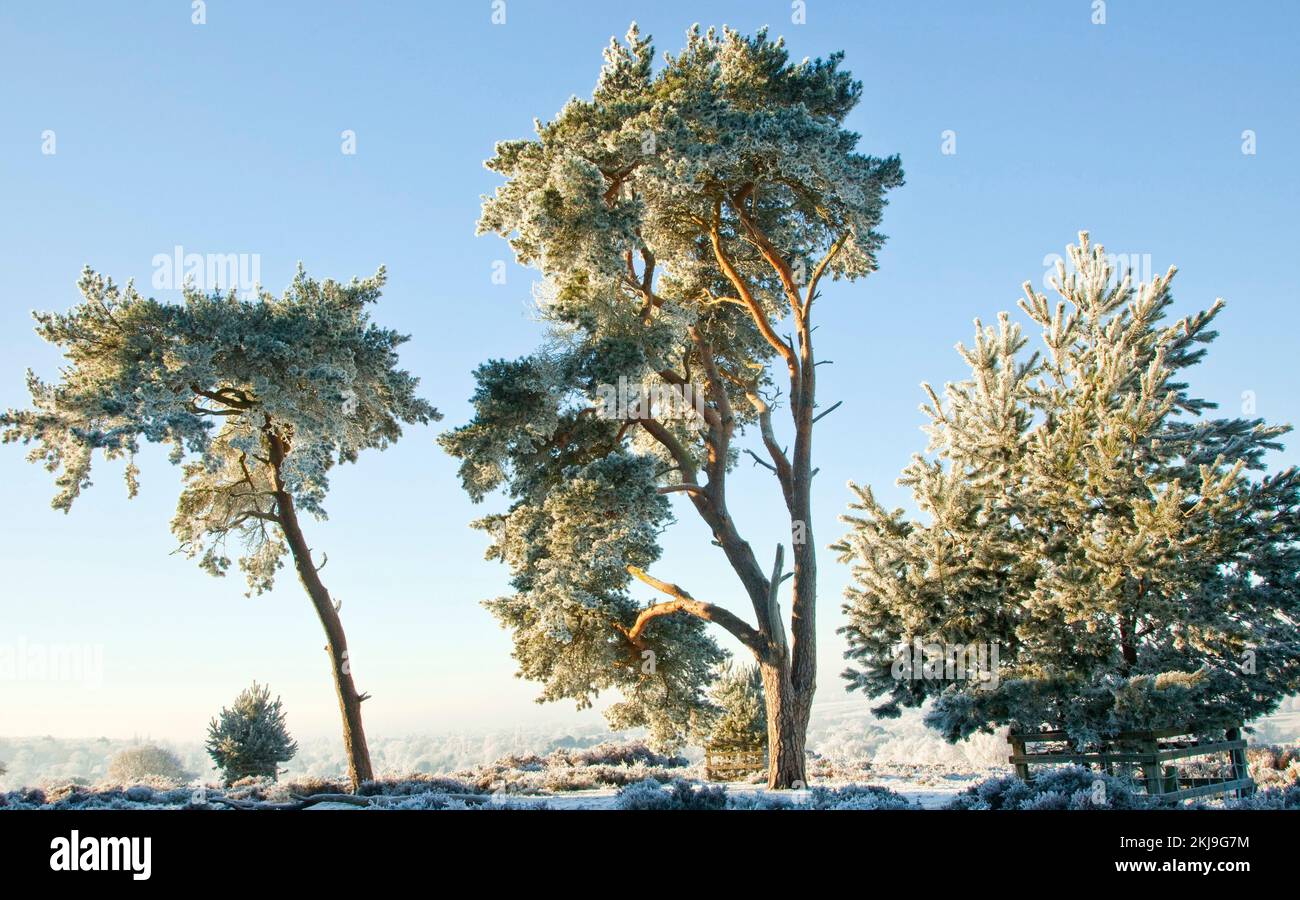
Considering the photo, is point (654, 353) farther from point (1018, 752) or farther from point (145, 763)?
point (145, 763)

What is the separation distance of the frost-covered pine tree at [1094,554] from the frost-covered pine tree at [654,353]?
4610mm

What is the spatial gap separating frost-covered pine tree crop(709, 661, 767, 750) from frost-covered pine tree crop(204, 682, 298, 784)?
13254 millimetres

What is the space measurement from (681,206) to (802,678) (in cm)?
986

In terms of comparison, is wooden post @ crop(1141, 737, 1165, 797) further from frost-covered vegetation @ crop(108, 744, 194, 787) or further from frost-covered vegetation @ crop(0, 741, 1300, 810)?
frost-covered vegetation @ crop(108, 744, 194, 787)

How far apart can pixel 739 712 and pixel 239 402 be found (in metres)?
14.3

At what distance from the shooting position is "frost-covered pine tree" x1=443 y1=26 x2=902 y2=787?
55.4 ft

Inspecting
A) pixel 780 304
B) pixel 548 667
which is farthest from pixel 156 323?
pixel 780 304

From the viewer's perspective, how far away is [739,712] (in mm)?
24359

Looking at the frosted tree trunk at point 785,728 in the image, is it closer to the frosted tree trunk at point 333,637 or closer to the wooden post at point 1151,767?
the wooden post at point 1151,767

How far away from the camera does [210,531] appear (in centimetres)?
1991

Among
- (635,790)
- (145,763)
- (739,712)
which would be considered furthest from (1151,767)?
(145,763)

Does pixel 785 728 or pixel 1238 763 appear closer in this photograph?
pixel 1238 763

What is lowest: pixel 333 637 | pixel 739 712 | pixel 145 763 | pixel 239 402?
pixel 145 763
